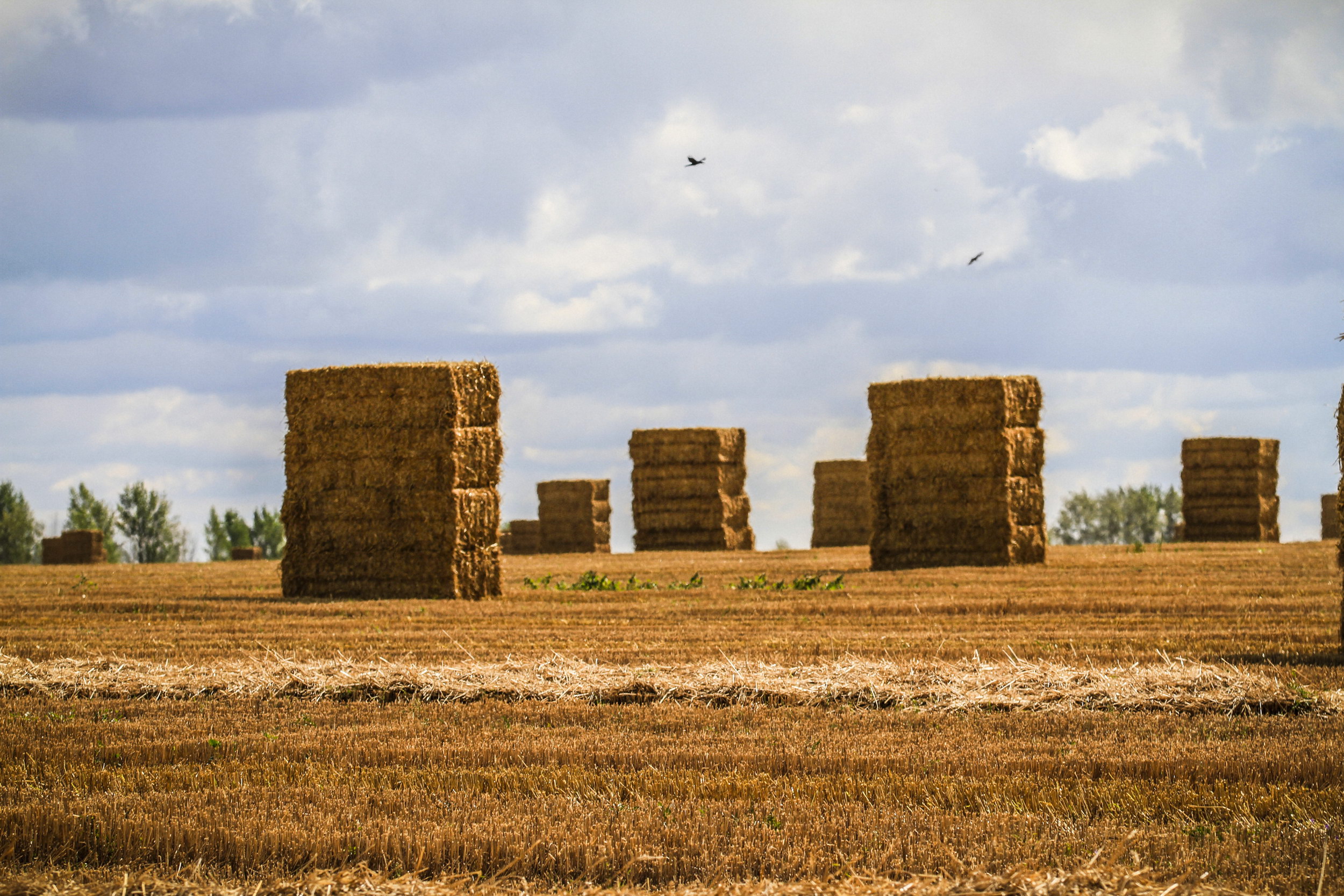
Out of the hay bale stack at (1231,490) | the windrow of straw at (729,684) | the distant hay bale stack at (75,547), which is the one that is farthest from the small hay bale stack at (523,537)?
the windrow of straw at (729,684)

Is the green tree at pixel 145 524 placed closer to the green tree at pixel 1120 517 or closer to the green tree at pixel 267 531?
the green tree at pixel 267 531

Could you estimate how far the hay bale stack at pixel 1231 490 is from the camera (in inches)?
1417

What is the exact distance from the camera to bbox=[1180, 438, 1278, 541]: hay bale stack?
36.0m

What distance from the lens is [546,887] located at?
5199 millimetres

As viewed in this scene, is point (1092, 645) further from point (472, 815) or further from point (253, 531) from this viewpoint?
point (253, 531)

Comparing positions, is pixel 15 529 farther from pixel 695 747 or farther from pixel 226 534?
pixel 695 747

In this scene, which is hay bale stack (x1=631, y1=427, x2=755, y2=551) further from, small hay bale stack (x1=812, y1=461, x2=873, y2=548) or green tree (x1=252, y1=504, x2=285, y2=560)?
green tree (x1=252, y1=504, x2=285, y2=560)

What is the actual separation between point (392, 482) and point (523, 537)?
23.7 meters

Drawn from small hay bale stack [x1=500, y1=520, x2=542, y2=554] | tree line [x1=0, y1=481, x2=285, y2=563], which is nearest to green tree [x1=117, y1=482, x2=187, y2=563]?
tree line [x1=0, y1=481, x2=285, y2=563]

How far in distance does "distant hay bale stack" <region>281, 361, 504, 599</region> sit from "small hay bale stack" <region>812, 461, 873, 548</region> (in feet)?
71.6

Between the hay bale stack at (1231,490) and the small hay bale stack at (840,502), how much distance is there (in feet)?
29.9

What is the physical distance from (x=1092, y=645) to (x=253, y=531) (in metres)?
72.7

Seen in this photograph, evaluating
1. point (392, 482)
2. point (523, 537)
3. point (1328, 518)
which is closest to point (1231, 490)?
point (1328, 518)

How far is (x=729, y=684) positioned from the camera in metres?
9.26
